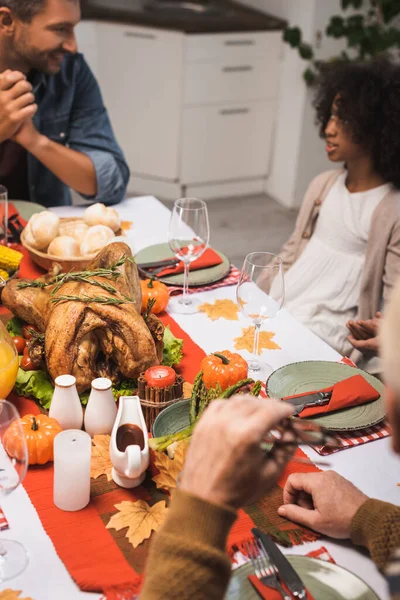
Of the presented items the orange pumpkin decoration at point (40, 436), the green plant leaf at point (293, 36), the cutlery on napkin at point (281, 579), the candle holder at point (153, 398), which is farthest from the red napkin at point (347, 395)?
the green plant leaf at point (293, 36)

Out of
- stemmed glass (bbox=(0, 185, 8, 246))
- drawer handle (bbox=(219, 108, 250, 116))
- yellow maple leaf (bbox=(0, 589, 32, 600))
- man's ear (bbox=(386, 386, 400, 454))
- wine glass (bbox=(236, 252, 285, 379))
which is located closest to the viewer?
man's ear (bbox=(386, 386, 400, 454))

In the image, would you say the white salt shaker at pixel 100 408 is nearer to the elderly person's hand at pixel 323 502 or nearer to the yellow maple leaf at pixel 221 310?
the elderly person's hand at pixel 323 502

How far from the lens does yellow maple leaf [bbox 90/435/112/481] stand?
3.91 feet

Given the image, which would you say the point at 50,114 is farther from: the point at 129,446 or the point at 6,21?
the point at 129,446

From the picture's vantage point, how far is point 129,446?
1.13 meters

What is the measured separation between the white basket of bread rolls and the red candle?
461 millimetres

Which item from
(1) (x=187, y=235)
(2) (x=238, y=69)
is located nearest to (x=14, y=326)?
(1) (x=187, y=235)

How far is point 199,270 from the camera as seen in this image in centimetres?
190

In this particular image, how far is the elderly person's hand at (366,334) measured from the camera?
187 cm

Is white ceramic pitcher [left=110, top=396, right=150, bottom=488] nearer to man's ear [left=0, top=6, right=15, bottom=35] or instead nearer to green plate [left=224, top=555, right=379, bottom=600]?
green plate [left=224, top=555, right=379, bottom=600]

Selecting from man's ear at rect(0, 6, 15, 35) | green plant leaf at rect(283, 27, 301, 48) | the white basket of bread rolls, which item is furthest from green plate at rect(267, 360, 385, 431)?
green plant leaf at rect(283, 27, 301, 48)

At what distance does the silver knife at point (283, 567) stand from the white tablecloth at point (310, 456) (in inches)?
1.9

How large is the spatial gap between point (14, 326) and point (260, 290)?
53 cm

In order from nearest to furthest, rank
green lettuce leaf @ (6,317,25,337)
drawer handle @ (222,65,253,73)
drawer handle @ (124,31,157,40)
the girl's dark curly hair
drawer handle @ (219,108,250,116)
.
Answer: green lettuce leaf @ (6,317,25,337), the girl's dark curly hair, drawer handle @ (124,31,157,40), drawer handle @ (222,65,253,73), drawer handle @ (219,108,250,116)
